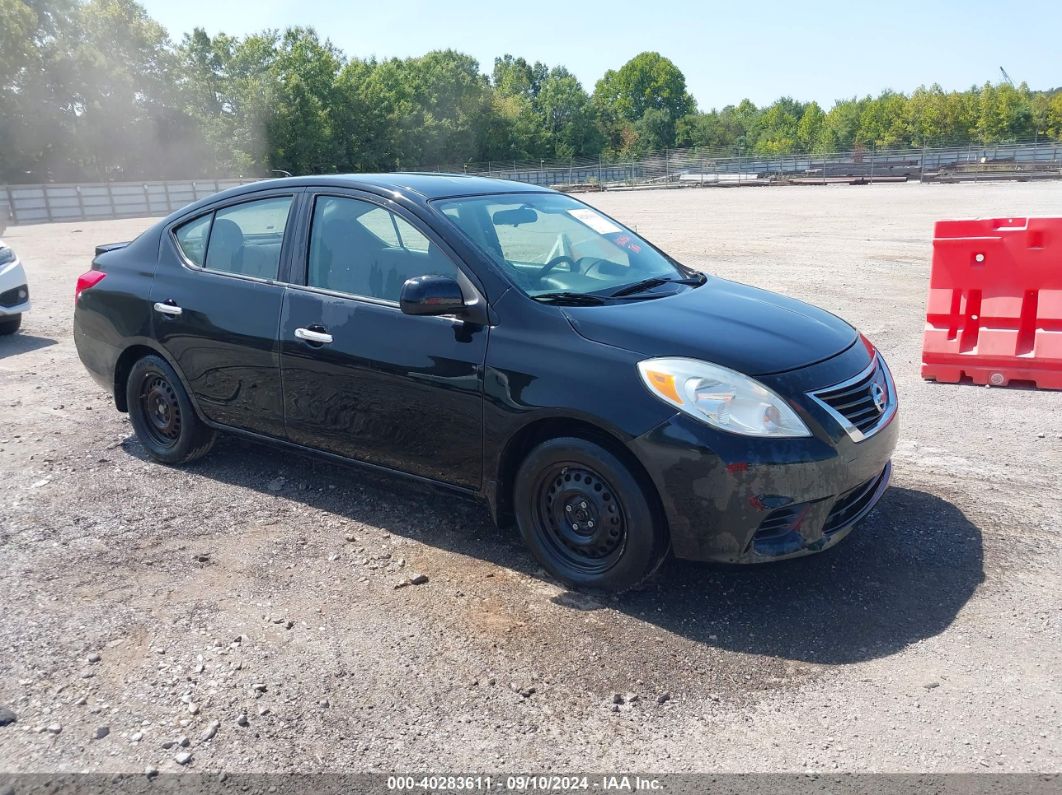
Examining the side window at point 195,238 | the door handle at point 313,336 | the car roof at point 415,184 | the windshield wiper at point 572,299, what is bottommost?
the door handle at point 313,336

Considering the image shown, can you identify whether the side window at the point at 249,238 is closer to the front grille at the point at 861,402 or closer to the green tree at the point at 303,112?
the front grille at the point at 861,402

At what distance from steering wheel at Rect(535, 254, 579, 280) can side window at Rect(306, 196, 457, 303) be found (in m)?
0.43

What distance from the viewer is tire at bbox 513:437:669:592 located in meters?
3.70

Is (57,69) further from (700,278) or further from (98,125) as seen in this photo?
(700,278)

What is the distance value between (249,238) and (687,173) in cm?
6960

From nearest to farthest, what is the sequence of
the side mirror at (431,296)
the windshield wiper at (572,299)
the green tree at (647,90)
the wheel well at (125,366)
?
the side mirror at (431,296) → the windshield wiper at (572,299) → the wheel well at (125,366) → the green tree at (647,90)

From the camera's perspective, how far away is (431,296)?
4.00 metres

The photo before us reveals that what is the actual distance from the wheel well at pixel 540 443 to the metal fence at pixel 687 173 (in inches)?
1096

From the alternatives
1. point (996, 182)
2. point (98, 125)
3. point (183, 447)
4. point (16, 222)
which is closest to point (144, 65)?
point (98, 125)

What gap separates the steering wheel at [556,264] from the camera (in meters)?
4.37

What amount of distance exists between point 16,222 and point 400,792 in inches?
1662

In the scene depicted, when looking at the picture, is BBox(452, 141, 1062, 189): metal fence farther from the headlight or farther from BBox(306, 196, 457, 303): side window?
the headlight

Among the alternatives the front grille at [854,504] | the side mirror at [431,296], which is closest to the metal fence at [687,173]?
the side mirror at [431,296]

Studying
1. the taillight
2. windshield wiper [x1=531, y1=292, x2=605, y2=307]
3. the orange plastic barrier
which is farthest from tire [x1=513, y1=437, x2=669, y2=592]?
the orange plastic barrier
